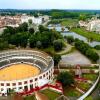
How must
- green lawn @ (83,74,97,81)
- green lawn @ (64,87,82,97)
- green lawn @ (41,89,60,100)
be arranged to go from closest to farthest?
green lawn @ (41,89,60,100) → green lawn @ (64,87,82,97) → green lawn @ (83,74,97,81)

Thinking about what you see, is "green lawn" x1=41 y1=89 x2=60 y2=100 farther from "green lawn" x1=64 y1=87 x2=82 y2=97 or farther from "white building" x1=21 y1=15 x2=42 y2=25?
"white building" x1=21 y1=15 x2=42 y2=25

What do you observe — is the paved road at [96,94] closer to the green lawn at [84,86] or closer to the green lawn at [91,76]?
the green lawn at [84,86]

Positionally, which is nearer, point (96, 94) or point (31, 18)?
point (96, 94)

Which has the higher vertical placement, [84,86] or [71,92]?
[84,86]

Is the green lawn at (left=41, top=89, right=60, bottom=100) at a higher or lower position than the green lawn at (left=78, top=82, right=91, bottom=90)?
higher

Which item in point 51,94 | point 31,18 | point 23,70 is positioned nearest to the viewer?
point 51,94

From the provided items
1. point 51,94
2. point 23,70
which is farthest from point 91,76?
point 23,70

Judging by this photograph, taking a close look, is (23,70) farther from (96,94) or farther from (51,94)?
(96,94)

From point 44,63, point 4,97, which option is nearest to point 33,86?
point 4,97

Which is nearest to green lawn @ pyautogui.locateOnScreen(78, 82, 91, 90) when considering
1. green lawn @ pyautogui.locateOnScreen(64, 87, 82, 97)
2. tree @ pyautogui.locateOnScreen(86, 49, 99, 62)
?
green lawn @ pyautogui.locateOnScreen(64, 87, 82, 97)
